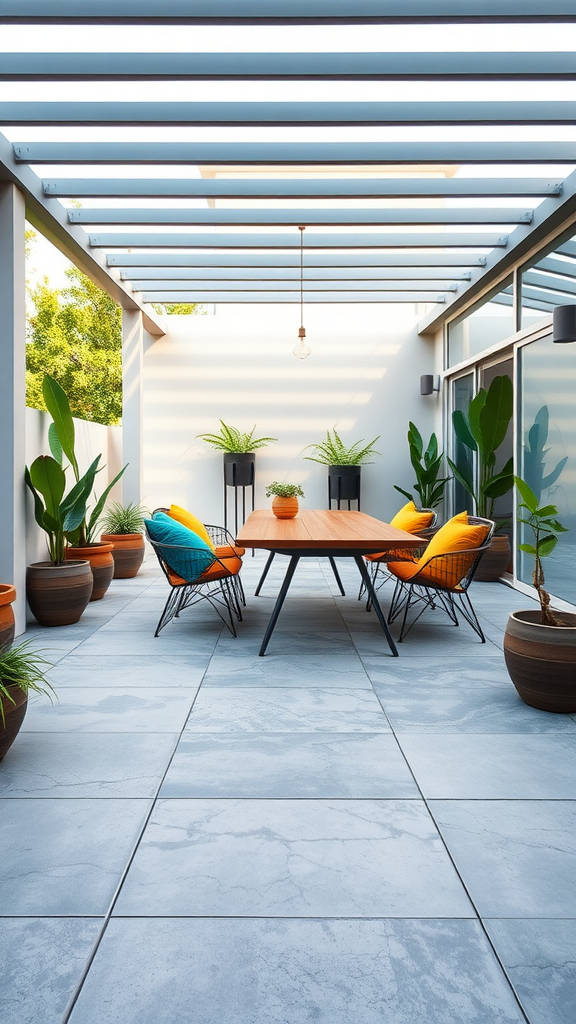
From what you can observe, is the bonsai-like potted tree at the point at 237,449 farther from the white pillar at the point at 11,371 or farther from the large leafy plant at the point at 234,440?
the white pillar at the point at 11,371

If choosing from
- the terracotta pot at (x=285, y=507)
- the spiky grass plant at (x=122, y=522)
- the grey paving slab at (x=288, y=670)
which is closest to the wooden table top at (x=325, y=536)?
the terracotta pot at (x=285, y=507)

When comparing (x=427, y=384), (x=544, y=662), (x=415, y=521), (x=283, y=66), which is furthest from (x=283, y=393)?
(x=544, y=662)

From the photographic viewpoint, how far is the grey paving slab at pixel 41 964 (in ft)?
4.26

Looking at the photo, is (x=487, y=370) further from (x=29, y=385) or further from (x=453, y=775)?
(x=29, y=385)

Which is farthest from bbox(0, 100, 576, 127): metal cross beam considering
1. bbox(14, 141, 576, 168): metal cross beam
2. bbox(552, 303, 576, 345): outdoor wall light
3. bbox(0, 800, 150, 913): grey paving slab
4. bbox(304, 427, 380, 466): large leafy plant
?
bbox(304, 427, 380, 466): large leafy plant

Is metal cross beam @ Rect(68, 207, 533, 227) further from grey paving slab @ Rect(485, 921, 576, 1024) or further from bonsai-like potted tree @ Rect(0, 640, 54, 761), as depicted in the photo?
grey paving slab @ Rect(485, 921, 576, 1024)

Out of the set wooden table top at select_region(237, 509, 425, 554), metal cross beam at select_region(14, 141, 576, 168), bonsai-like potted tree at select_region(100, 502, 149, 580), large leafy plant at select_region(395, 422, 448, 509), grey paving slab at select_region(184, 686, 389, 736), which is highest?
metal cross beam at select_region(14, 141, 576, 168)

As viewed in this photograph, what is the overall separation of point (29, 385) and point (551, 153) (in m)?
17.6

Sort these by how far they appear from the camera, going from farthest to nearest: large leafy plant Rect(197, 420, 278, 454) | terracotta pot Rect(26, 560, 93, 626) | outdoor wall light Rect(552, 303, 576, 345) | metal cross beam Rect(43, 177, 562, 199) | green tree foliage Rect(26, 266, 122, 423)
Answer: green tree foliage Rect(26, 266, 122, 423), large leafy plant Rect(197, 420, 278, 454), metal cross beam Rect(43, 177, 562, 199), terracotta pot Rect(26, 560, 93, 626), outdoor wall light Rect(552, 303, 576, 345)

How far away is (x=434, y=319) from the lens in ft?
26.7

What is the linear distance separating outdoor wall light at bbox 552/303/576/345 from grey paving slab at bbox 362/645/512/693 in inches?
80.5

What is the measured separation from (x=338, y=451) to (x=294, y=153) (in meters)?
4.93

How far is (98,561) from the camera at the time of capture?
545 centimetres

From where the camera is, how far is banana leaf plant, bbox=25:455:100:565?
4.42m
